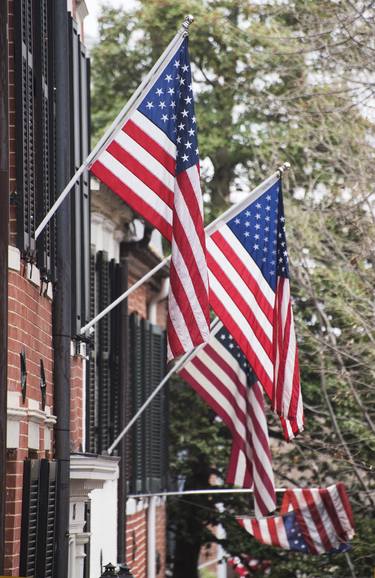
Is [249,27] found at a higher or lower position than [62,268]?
higher

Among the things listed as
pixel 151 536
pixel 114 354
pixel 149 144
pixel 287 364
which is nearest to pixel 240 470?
pixel 114 354

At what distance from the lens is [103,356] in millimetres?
20578

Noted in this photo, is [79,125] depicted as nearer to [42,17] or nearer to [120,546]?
[42,17]

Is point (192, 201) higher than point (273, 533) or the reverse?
higher

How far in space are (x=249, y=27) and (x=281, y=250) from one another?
61.5ft

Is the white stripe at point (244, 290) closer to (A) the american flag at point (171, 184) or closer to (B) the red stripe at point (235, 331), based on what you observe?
(B) the red stripe at point (235, 331)

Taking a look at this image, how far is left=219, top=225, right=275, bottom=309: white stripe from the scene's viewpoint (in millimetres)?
14141

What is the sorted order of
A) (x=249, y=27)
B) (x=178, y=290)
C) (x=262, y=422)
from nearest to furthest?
(x=178, y=290) → (x=262, y=422) → (x=249, y=27)

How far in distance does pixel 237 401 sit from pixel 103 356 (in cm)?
316

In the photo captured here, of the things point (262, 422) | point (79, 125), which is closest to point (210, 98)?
point (262, 422)

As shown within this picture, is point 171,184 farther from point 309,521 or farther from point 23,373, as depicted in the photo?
point 309,521

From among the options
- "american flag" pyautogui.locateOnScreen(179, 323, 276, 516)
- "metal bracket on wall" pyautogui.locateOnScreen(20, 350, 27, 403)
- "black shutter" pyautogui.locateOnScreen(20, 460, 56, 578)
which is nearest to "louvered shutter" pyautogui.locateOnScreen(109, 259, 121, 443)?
"american flag" pyautogui.locateOnScreen(179, 323, 276, 516)

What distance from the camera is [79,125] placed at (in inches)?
583

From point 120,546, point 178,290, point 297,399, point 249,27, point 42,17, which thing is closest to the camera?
point 178,290
